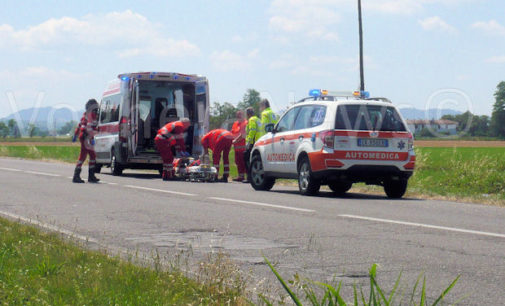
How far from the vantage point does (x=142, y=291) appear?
5355 millimetres

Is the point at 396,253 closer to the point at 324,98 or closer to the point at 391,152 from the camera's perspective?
the point at 391,152

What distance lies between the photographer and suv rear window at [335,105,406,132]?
14.2m

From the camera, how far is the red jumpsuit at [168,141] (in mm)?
20312

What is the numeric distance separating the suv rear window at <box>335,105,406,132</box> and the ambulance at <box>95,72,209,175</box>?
25.8ft

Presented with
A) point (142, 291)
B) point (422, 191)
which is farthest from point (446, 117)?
point (142, 291)

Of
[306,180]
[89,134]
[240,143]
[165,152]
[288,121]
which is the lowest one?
[306,180]

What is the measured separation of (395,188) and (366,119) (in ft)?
5.05

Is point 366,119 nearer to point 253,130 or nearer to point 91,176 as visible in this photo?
point 253,130

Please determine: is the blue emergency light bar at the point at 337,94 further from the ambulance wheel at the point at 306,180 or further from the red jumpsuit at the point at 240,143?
the red jumpsuit at the point at 240,143

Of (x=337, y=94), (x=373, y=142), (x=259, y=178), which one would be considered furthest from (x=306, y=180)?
(x=259, y=178)

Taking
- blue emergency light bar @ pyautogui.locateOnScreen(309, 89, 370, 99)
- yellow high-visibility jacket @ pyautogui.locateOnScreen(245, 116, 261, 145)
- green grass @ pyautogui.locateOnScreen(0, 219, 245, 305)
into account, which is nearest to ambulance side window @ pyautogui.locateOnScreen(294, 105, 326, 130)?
blue emergency light bar @ pyautogui.locateOnScreen(309, 89, 370, 99)

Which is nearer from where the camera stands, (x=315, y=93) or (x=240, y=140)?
(x=315, y=93)

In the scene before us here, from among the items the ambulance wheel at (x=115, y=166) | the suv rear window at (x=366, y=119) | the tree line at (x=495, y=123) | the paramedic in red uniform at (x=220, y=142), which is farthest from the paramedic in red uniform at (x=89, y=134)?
the tree line at (x=495, y=123)

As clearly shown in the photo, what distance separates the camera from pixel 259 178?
1686 centimetres
